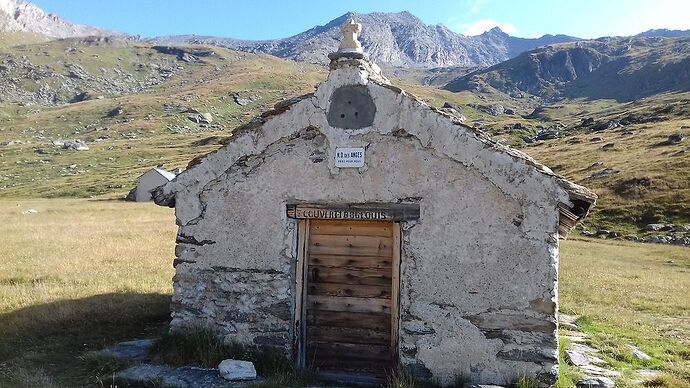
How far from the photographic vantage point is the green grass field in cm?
820

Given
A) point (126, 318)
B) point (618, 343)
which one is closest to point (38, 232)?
point (126, 318)

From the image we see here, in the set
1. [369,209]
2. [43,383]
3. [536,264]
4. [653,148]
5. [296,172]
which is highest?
[653,148]

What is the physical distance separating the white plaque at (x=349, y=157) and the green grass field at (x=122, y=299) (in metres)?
4.07

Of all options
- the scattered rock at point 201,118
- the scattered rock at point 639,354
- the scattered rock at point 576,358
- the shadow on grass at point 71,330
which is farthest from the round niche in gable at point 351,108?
the scattered rock at point 201,118

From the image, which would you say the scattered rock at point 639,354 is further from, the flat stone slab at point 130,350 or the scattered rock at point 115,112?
the scattered rock at point 115,112

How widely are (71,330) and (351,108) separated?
602 cm

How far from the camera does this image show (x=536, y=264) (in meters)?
6.96

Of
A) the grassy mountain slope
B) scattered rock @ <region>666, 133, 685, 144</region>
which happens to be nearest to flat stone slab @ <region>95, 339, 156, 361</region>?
the grassy mountain slope

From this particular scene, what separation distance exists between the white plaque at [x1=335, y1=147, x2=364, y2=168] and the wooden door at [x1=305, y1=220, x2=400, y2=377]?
A: 822 millimetres

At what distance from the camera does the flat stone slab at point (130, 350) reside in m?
8.04

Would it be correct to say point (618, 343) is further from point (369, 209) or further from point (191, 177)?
point (191, 177)

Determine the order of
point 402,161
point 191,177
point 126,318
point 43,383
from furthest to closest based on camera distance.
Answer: point 126,318, point 191,177, point 402,161, point 43,383

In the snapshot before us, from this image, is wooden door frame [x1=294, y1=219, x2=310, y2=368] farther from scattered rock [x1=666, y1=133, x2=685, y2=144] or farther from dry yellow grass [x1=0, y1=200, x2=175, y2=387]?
scattered rock [x1=666, y1=133, x2=685, y2=144]

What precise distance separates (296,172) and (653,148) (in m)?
56.8
